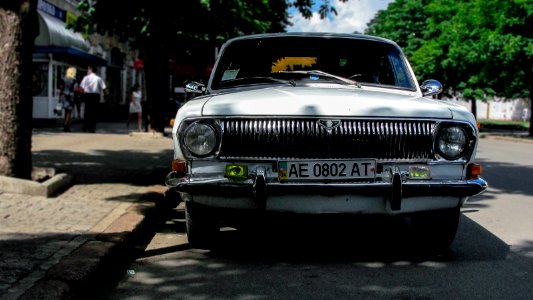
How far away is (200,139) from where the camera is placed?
4.73 metres

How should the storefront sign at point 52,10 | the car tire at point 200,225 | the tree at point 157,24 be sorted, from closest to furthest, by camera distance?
the car tire at point 200,225, the tree at point 157,24, the storefront sign at point 52,10

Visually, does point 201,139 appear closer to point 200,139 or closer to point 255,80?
point 200,139

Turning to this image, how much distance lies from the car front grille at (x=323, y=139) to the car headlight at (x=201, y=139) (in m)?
0.07

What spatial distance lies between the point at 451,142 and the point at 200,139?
171 cm

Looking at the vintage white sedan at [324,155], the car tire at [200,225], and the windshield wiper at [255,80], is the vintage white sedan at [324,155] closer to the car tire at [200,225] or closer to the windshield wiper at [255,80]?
the car tire at [200,225]

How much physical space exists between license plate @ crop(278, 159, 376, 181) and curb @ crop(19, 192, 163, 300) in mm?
1305

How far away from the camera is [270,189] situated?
14.9 feet

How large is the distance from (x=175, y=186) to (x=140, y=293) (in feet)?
2.72

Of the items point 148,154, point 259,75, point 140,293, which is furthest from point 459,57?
point 140,293

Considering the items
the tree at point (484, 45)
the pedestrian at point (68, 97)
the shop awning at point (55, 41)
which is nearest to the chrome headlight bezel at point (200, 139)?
the pedestrian at point (68, 97)

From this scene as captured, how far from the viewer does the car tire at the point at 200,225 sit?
4.93 m

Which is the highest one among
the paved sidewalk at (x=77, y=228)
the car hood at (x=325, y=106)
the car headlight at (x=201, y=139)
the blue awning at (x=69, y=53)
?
the blue awning at (x=69, y=53)

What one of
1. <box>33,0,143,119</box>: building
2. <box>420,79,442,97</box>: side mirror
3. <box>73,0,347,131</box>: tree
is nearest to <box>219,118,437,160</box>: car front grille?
<box>420,79,442,97</box>: side mirror

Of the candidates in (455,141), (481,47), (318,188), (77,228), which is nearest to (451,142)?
(455,141)
